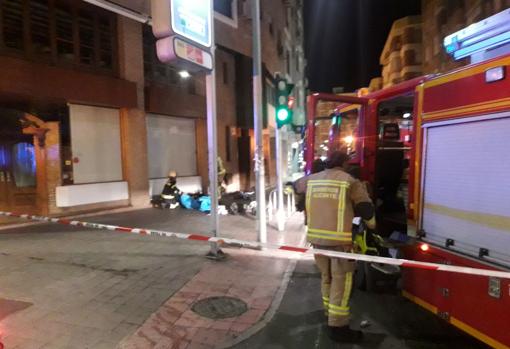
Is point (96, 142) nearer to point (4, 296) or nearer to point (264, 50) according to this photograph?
point (4, 296)

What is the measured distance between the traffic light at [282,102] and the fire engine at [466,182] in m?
3.67

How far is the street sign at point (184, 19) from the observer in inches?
236

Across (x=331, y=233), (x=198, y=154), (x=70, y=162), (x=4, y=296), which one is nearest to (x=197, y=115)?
(x=198, y=154)

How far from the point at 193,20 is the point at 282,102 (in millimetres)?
2860

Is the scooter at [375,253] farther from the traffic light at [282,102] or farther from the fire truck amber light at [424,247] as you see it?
the traffic light at [282,102]

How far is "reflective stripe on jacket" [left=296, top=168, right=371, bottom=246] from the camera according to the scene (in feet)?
13.6

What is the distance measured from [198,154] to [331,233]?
43.7ft

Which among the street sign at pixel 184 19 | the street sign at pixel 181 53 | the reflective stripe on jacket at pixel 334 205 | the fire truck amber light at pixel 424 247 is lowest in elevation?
the fire truck amber light at pixel 424 247

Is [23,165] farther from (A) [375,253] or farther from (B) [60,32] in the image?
(A) [375,253]

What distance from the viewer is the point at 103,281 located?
592 cm

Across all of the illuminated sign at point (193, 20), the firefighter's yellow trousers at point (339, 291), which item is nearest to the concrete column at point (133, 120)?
the illuminated sign at point (193, 20)

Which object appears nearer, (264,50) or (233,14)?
(233,14)

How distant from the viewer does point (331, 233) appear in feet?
13.8

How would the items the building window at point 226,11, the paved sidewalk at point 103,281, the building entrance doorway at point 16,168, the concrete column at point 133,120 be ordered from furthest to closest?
the building window at point 226,11, the concrete column at point 133,120, the building entrance doorway at point 16,168, the paved sidewalk at point 103,281
